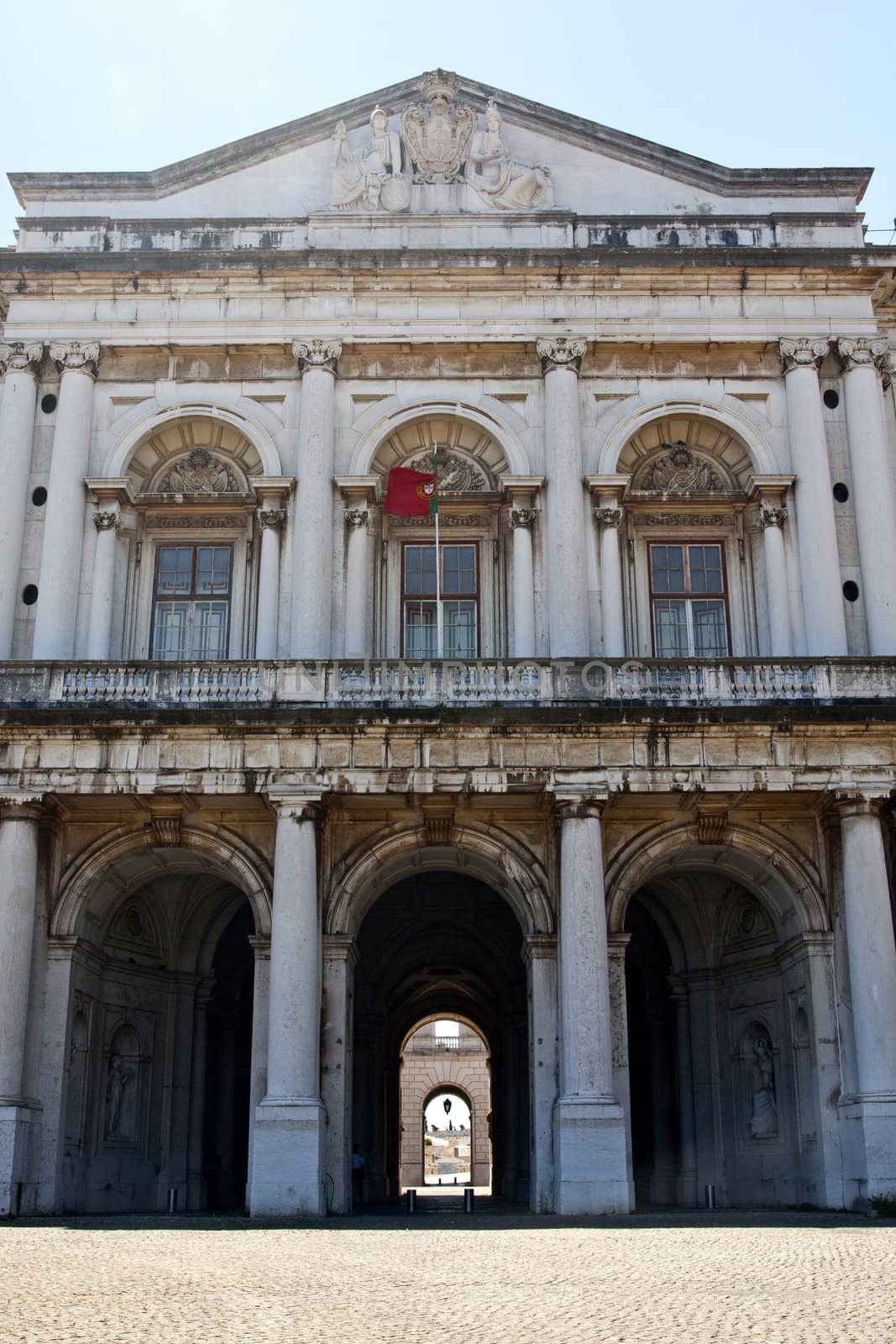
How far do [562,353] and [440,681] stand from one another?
8.06 metres

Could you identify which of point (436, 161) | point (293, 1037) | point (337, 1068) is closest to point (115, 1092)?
point (337, 1068)

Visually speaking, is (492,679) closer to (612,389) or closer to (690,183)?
(612,389)

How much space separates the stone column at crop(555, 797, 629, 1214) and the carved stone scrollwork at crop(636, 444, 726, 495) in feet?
27.4

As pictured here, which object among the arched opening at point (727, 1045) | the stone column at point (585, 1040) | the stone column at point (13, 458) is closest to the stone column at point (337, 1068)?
the stone column at point (585, 1040)

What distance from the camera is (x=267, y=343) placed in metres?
30.8

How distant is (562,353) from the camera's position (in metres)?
30.6

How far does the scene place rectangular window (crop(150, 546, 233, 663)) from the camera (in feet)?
100

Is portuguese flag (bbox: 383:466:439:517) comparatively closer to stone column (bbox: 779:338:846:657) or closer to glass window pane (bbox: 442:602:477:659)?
glass window pane (bbox: 442:602:477:659)

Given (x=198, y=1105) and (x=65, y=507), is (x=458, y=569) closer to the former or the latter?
(x=65, y=507)

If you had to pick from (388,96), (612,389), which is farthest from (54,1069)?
(388,96)

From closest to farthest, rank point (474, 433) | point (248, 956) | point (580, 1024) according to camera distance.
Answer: point (580, 1024)
point (474, 433)
point (248, 956)

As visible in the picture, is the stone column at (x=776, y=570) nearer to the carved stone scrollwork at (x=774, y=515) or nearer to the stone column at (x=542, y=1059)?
the carved stone scrollwork at (x=774, y=515)

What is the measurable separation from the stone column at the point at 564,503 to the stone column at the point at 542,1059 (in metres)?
5.31

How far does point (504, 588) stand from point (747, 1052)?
33.2ft
